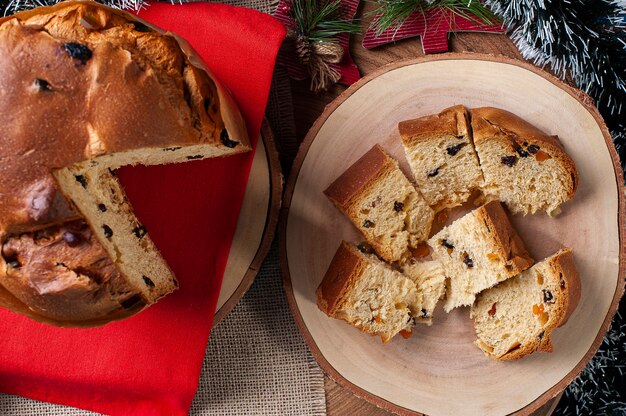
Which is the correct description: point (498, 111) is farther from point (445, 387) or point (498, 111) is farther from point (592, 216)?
point (445, 387)

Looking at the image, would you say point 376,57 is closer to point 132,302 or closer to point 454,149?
point 454,149

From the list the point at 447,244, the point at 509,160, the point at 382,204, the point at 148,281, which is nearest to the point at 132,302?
the point at 148,281

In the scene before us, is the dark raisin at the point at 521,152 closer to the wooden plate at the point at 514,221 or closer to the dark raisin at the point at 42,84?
the wooden plate at the point at 514,221

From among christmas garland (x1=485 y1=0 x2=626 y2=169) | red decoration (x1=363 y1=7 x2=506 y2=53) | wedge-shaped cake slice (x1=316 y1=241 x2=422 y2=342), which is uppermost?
christmas garland (x1=485 y1=0 x2=626 y2=169)

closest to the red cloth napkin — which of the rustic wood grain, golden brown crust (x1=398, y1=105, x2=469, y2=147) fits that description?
the rustic wood grain

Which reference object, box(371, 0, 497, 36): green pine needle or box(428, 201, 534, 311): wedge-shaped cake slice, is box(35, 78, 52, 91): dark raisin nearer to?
box(371, 0, 497, 36): green pine needle

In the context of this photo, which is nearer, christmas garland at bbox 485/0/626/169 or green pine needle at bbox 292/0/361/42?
christmas garland at bbox 485/0/626/169
